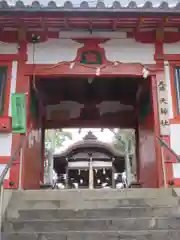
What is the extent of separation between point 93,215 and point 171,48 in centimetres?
431

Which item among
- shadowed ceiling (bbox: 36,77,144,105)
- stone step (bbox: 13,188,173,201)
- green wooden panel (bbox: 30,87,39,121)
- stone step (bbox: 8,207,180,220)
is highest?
shadowed ceiling (bbox: 36,77,144,105)

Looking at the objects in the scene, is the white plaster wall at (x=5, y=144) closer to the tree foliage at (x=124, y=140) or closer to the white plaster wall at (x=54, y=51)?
the white plaster wall at (x=54, y=51)

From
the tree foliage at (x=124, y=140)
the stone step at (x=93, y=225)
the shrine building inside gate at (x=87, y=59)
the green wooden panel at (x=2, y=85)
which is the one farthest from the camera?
the tree foliage at (x=124, y=140)

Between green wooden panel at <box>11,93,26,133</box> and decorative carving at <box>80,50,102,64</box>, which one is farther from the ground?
decorative carving at <box>80,50,102,64</box>

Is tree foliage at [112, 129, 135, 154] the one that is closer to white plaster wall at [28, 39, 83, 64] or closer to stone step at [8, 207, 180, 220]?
white plaster wall at [28, 39, 83, 64]

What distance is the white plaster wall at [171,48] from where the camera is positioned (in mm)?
7871

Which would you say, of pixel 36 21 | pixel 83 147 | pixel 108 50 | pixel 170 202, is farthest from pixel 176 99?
pixel 83 147

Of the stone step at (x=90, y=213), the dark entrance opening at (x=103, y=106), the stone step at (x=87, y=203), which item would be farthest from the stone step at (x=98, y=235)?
the dark entrance opening at (x=103, y=106)

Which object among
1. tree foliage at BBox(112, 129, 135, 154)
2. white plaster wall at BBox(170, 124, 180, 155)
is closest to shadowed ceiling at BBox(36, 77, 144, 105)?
white plaster wall at BBox(170, 124, 180, 155)

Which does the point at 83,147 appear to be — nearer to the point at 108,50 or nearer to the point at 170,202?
the point at 108,50

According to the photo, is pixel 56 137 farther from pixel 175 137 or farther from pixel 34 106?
pixel 175 137

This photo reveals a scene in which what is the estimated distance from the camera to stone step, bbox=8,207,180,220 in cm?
546

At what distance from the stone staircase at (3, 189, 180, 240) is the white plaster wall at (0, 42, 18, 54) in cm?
321

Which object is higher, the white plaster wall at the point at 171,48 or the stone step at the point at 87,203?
the white plaster wall at the point at 171,48
